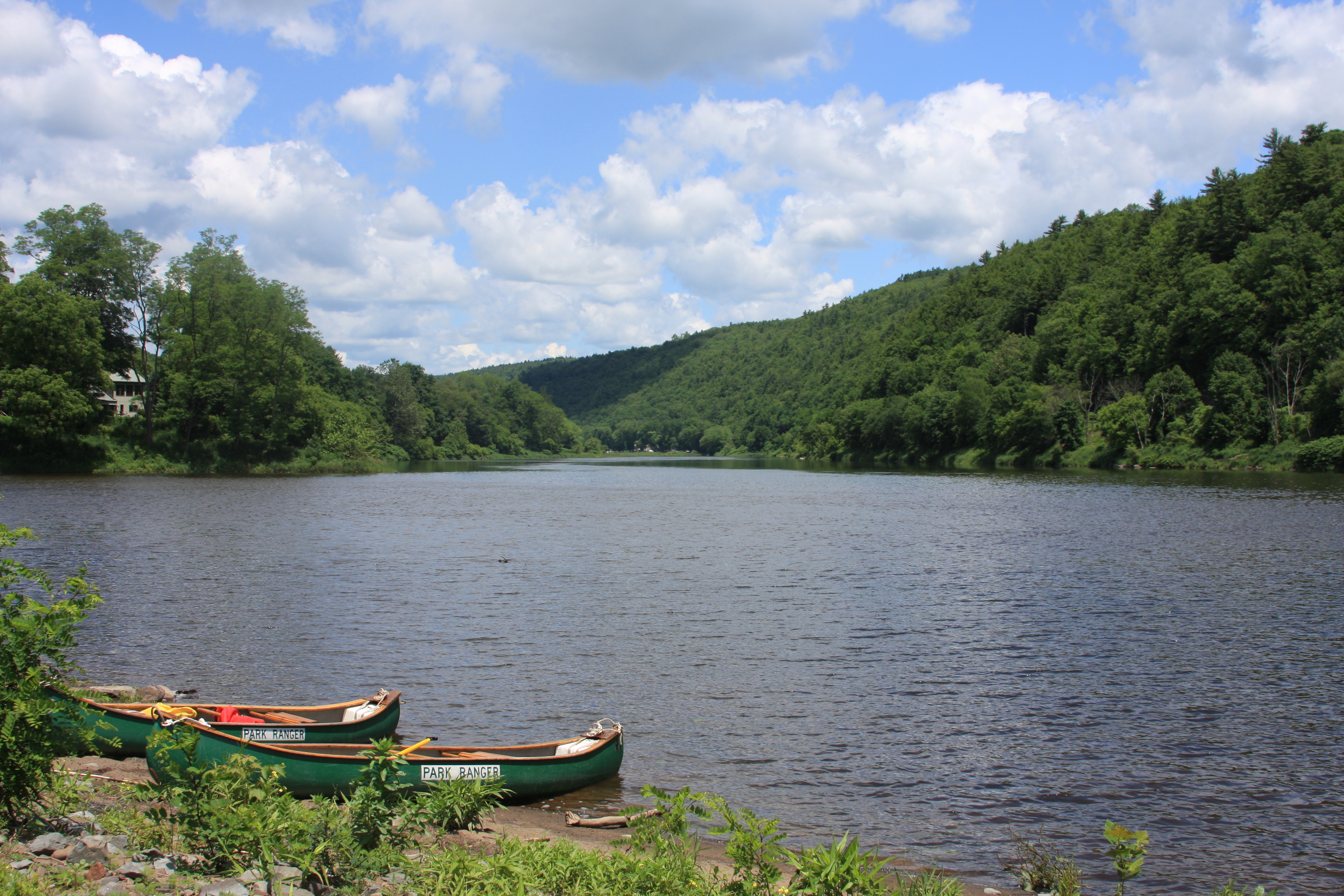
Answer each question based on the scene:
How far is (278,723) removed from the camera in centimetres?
1342

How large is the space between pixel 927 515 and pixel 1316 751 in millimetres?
40854

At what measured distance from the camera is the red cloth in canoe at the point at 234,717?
1303cm

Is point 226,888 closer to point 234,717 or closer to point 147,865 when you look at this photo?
point 147,865

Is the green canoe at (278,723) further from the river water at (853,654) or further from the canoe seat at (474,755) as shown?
the river water at (853,654)

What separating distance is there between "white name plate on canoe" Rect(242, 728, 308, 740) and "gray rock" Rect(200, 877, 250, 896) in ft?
16.6

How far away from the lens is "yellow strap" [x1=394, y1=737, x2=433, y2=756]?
10.5m

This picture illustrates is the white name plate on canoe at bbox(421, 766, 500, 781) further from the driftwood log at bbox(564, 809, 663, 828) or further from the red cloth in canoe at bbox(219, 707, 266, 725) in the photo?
the red cloth in canoe at bbox(219, 707, 266, 725)

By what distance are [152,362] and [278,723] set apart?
322 feet

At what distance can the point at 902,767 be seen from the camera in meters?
14.1

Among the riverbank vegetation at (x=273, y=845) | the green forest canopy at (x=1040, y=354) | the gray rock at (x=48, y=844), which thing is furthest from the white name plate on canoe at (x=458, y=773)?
the green forest canopy at (x=1040, y=354)

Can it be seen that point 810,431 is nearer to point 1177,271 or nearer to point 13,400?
point 1177,271

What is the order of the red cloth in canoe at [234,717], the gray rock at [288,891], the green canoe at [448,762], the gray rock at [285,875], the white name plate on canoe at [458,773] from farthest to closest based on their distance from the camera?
the red cloth in canoe at [234,717], the white name plate on canoe at [458,773], the green canoe at [448,762], the gray rock at [285,875], the gray rock at [288,891]

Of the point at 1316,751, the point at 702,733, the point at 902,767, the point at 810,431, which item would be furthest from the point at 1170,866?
the point at 810,431

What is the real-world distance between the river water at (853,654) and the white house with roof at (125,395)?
5121 centimetres
